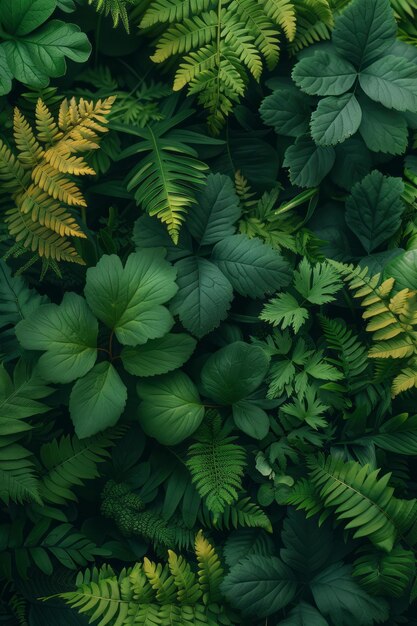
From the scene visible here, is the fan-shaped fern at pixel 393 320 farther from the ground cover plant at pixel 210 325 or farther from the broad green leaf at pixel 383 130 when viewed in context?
the broad green leaf at pixel 383 130

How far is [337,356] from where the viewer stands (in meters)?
2.10

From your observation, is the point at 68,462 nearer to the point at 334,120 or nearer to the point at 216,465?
the point at 216,465

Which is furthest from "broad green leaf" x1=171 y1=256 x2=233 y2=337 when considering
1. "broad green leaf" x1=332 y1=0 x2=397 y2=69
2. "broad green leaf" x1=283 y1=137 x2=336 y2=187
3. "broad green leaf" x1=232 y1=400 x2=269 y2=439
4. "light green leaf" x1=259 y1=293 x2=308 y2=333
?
"broad green leaf" x1=332 y1=0 x2=397 y2=69

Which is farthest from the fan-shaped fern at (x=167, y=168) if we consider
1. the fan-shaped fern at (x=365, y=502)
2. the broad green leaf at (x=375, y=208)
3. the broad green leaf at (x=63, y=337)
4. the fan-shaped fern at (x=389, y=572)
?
the fan-shaped fern at (x=389, y=572)

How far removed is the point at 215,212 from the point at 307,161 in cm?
31

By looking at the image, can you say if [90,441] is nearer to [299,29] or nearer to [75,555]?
[75,555]

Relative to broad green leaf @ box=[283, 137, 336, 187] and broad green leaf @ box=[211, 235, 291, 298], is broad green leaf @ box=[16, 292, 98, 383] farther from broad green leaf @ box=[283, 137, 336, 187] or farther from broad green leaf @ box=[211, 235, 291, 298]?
broad green leaf @ box=[283, 137, 336, 187]

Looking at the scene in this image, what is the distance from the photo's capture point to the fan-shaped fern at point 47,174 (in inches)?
73.3

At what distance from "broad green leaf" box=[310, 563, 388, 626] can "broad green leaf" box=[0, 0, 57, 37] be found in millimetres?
1770

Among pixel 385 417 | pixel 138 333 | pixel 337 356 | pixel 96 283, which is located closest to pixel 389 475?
pixel 385 417

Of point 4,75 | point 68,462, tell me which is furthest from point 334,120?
point 68,462

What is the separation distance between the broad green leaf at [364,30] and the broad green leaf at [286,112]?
190 millimetres

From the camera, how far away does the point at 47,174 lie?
1.88 metres

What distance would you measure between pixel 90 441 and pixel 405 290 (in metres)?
0.97
